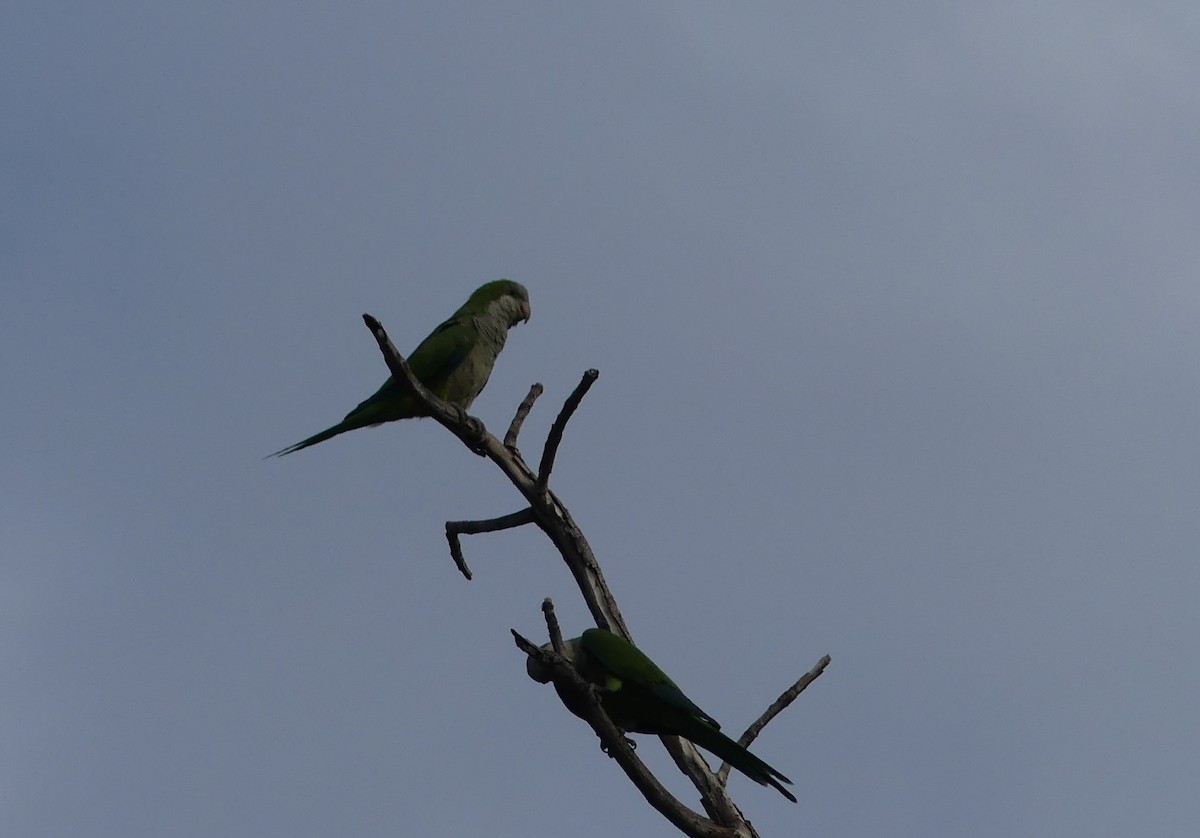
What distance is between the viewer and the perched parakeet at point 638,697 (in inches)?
203

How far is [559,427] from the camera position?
206 inches

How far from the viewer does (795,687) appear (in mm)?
5375

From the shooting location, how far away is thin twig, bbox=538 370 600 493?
513 cm

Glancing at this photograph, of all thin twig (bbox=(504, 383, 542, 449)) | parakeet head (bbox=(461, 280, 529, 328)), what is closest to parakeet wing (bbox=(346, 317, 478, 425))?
parakeet head (bbox=(461, 280, 529, 328))

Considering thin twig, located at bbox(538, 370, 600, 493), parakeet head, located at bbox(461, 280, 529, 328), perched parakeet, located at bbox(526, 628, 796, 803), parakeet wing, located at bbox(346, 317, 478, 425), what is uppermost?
parakeet head, located at bbox(461, 280, 529, 328)

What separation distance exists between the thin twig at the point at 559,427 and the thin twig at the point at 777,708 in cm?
157

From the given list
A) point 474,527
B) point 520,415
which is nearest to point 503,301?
point 520,415

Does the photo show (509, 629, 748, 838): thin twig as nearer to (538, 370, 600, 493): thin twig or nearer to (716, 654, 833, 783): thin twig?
(716, 654, 833, 783): thin twig

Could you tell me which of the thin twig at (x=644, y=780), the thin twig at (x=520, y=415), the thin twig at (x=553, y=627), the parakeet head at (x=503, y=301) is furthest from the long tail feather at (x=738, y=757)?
the parakeet head at (x=503, y=301)

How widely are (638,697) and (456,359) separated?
3.06 meters

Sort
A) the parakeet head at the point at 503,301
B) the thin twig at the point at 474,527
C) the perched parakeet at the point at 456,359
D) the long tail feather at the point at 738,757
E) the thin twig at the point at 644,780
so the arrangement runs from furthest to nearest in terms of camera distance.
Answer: the parakeet head at the point at 503,301
the perched parakeet at the point at 456,359
the thin twig at the point at 474,527
the long tail feather at the point at 738,757
the thin twig at the point at 644,780

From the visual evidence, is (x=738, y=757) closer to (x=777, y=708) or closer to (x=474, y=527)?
(x=777, y=708)

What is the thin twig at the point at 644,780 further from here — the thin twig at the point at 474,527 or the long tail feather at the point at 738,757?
the thin twig at the point at 474,527

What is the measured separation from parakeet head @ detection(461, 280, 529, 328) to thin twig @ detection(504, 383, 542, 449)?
183 cm
